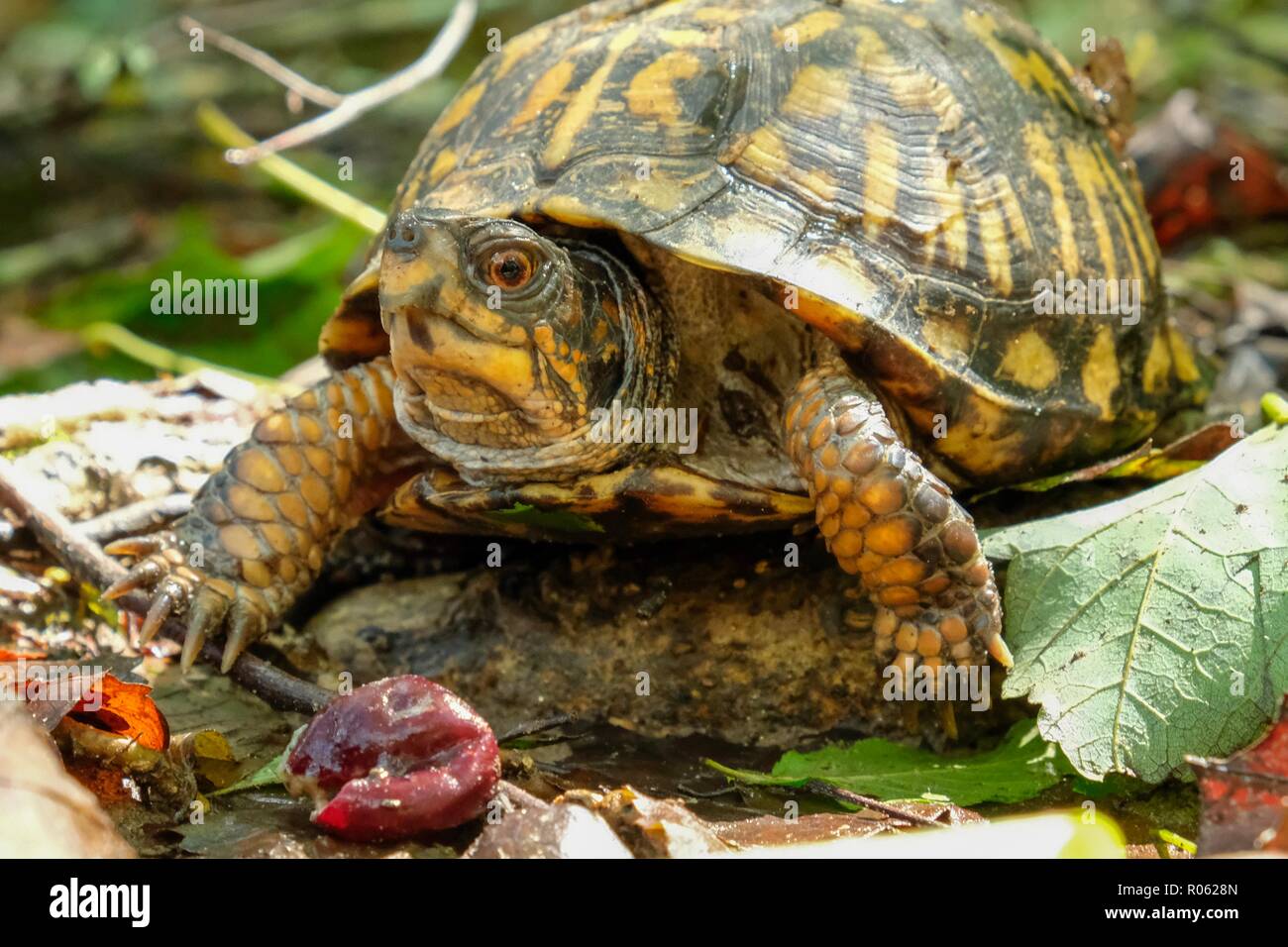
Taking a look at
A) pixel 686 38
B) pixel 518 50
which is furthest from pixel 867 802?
pixel 518 50

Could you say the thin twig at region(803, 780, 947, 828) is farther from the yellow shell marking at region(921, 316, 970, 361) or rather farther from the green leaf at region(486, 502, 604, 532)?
the yellow shell marking at region(921, 316, 970, 361)

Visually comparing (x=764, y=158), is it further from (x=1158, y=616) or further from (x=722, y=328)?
(x=1158, y=616)

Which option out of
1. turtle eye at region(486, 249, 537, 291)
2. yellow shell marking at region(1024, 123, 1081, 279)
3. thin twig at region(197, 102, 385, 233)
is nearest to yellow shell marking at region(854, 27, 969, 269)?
yellow shell marking at region(1024, 123, 1081, 279)

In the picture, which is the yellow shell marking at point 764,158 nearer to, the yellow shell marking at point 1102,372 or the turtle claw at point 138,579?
the yellow shell marking at point 1102,372

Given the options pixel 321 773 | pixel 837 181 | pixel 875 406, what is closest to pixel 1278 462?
pixel 875 406

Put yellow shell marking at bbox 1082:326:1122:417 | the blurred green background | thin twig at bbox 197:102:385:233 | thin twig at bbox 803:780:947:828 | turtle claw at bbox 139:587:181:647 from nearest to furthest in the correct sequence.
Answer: thin twig at bbox 803:780:947:828, turtle claw at bbox 139:587:181:647, yellow shell marking at bbox 1082:326:1122:417, thin twig at bbox 197:102:385:233, the blurred green background

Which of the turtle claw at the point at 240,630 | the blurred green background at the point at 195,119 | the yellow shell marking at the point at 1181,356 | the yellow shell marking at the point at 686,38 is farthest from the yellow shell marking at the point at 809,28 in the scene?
the blurred green background at the point at 195,119
